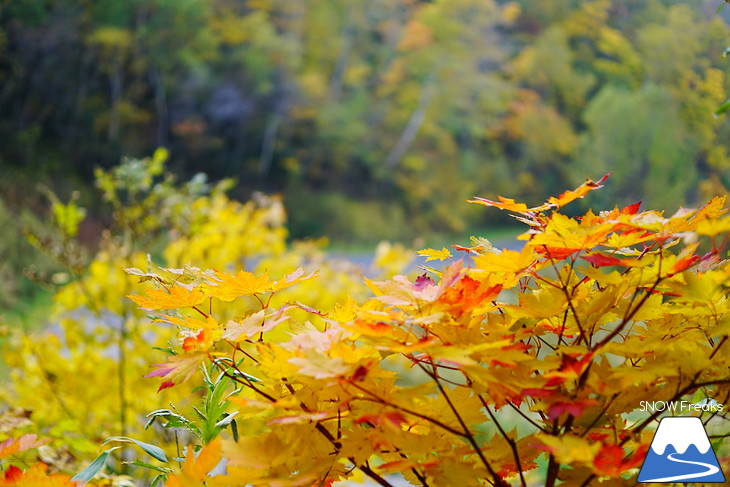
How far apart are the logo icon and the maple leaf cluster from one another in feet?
0.05

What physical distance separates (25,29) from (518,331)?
7332mm

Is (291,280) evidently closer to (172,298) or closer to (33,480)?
(172,298)

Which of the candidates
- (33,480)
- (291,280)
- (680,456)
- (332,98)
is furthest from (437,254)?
(332,98)

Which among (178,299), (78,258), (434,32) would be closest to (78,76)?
(434,32)

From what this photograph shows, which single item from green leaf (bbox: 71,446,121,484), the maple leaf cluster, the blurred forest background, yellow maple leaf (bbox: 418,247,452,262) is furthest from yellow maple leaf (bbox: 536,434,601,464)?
the blurred forest background

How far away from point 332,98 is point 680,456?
346 inches

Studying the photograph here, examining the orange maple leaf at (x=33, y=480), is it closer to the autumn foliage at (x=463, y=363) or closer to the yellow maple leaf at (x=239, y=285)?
the autumn foliage at (x=463, y=363)

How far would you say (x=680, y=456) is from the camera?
1.38ft

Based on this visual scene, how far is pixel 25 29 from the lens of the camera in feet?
20.8

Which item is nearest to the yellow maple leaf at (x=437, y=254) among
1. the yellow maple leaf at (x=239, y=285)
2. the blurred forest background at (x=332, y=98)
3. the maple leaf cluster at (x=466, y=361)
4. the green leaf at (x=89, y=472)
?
the maple leaf cluster at (x=466, y=361)

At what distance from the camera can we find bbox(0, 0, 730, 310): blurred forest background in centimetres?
662

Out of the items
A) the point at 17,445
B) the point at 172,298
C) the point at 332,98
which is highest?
the point at 172,298

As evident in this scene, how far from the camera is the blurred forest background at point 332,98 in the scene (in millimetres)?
6617

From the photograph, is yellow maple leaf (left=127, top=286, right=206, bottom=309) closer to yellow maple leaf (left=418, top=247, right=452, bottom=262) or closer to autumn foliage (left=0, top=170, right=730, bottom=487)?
autumn foliage (left=0, top=170, right=730, bottom=487)
